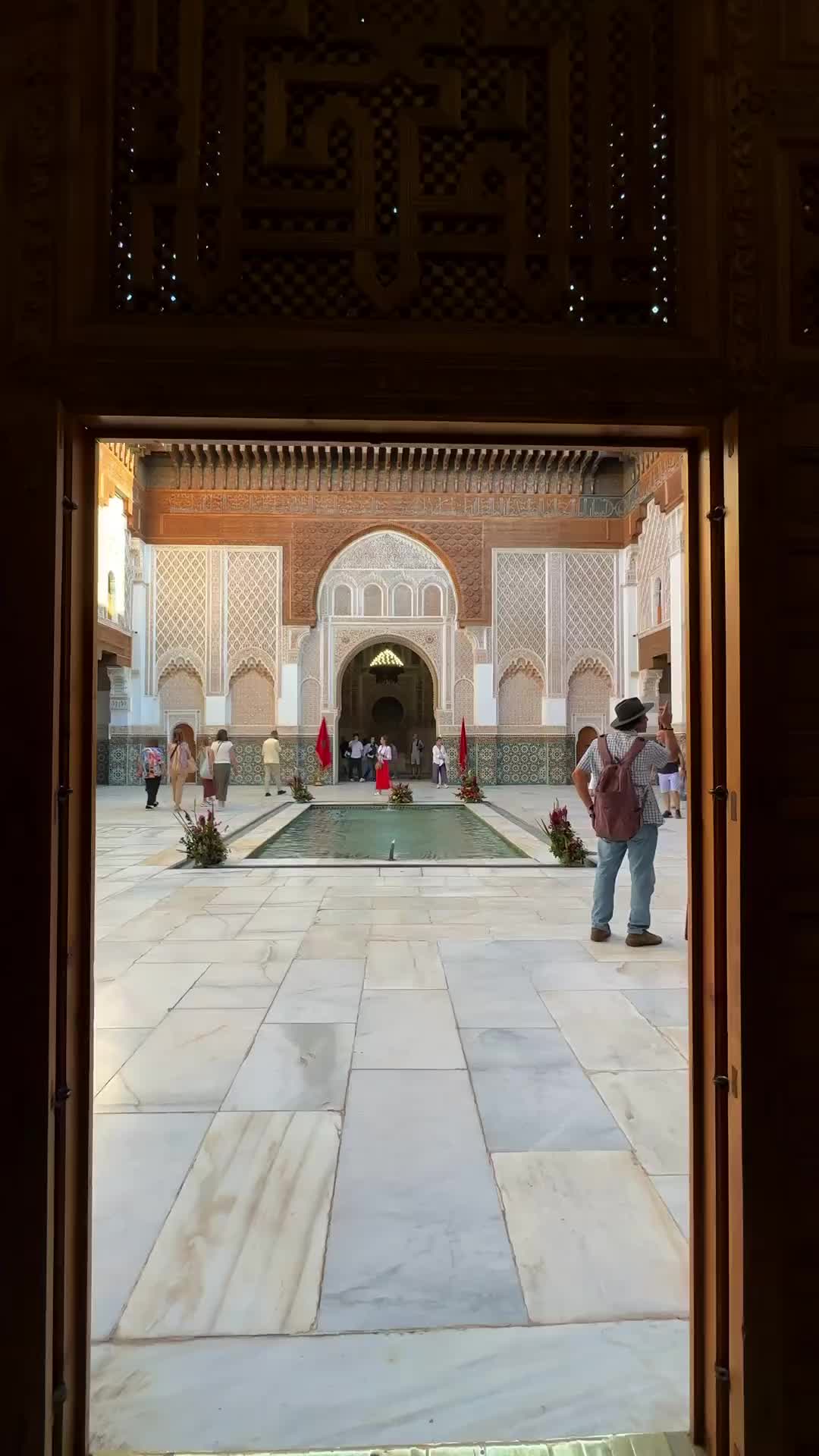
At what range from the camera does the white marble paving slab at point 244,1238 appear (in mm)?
1362

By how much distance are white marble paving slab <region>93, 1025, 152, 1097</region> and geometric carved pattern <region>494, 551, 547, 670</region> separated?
13.3 meters

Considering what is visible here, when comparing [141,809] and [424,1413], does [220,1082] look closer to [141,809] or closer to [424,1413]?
[424,1413]

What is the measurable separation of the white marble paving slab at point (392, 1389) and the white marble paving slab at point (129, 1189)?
0.49 ft

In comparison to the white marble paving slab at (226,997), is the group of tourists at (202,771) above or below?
above

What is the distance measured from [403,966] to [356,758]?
47.7 ft

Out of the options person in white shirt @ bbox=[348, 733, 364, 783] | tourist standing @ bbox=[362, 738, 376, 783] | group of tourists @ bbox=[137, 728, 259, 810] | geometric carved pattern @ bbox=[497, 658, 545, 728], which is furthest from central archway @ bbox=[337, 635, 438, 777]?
group of tourists @ bbox=[137, 728, 259, 810]

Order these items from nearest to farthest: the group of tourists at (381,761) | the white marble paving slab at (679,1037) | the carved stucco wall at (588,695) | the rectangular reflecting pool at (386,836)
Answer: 1. the white marble paving slab at (679,1037)
2. the rectangular reflecting pool at (386,836)
3. the group of tourists at (381,761)
4. the carved stucco wall at (588,695)

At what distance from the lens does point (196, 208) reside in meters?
1.12

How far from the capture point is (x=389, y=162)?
1.15 meters

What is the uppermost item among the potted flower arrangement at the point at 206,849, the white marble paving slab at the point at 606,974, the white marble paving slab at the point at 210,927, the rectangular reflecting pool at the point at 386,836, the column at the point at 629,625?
the column at the point at 629,625

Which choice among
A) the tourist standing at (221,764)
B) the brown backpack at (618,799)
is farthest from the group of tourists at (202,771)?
the brown backpack at (618,799)

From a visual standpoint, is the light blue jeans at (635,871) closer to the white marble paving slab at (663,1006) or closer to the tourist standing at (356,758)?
the white marble paving slab at (663,1006)

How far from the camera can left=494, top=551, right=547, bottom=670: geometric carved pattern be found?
15492 millimetres

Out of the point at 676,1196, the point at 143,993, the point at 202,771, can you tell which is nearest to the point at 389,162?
the point at 676,1196
